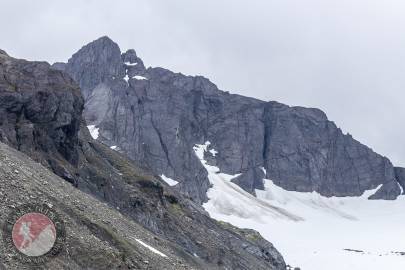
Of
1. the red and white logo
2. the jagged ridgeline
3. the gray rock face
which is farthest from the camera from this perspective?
the gray rock face

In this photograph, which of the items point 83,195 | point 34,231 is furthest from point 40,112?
point 34,231

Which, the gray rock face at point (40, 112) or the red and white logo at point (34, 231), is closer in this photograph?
the red and white logo at point (34, 231)

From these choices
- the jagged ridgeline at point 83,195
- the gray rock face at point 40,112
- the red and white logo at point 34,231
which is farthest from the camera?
the gray rock face at point 40,112

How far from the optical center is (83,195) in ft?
198

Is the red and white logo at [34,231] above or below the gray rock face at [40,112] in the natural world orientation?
below

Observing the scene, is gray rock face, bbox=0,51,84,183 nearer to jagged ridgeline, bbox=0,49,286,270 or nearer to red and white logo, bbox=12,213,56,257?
jagged ridgeline, bbox=0,49,286,270

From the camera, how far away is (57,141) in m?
85.0

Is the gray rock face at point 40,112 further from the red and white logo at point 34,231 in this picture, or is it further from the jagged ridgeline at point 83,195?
the red and white logo at point 34,231

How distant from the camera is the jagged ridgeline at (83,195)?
1817 inches

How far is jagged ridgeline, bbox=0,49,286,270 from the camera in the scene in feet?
151

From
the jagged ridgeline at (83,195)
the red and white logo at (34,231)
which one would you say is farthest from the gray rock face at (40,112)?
the red and white logo at (34,231)

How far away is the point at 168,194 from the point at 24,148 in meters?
52.0

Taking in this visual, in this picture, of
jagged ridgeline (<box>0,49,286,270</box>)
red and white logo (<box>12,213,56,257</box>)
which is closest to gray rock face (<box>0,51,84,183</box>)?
jagged ridgeline (<box>0,49,286,270</box>)

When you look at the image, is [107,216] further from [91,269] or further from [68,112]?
[68,112]
